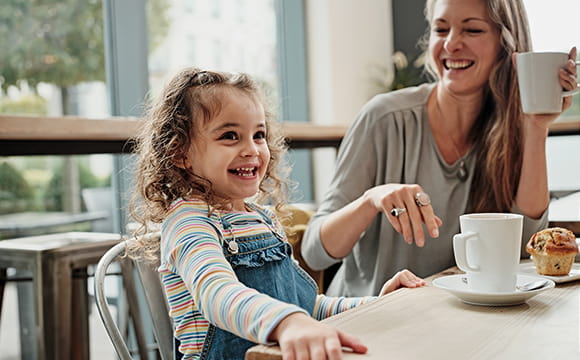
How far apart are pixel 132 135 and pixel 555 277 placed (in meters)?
1.26

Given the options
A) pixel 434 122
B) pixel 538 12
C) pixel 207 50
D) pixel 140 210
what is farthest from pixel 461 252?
pixel 538 12

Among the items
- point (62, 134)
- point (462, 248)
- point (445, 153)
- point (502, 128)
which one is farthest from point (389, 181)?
point (62, 134)

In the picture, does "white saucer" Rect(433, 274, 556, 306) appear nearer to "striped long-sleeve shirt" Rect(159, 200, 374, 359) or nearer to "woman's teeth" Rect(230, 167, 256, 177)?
"striped long-sleeve shirt" Rect(159, 200, 374, 359)

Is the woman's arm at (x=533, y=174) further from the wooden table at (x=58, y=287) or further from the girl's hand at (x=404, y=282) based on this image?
the wooden table at (x=58, y=287)

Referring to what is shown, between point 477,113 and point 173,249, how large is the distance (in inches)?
39.5

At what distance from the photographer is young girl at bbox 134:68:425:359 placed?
1002 millimetres

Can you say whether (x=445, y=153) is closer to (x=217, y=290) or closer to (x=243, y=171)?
(x=243, y=171)

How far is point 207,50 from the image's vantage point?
4094 mm

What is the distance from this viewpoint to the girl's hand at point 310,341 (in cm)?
69

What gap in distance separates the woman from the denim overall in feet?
1.01

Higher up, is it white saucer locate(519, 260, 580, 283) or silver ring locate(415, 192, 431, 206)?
silver ring locate(415, 192, 431, 206)

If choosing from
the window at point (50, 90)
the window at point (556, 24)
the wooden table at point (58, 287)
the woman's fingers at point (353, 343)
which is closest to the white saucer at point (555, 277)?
the woman's fingers at point (353, 343)

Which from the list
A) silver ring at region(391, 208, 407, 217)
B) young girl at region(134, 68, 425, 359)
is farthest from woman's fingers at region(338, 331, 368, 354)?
silver ring at region(391, 208, 407, 217)

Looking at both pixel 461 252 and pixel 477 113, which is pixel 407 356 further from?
pixel 477 113
